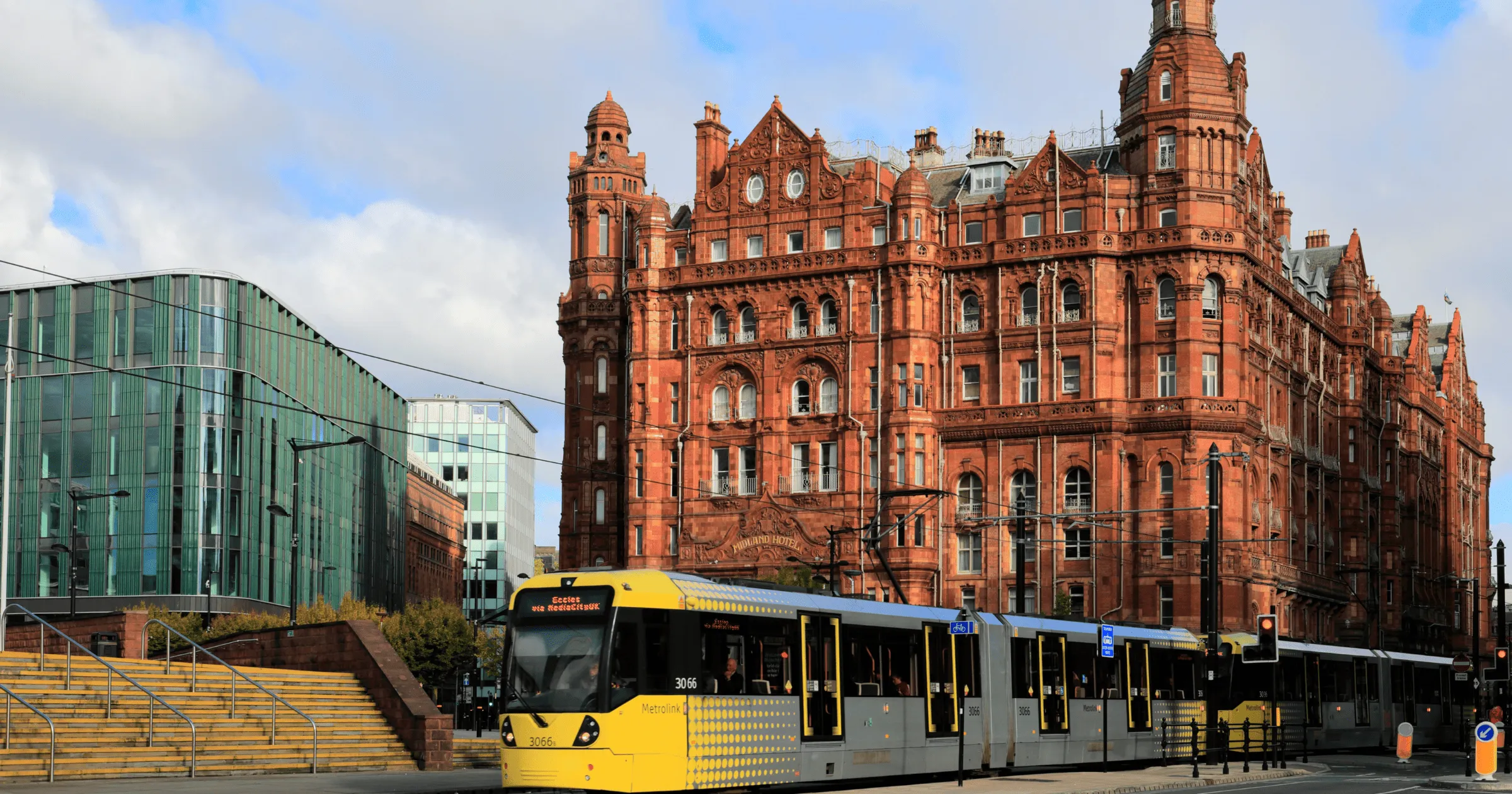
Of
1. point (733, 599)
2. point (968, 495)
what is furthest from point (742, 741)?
point (968, 495)

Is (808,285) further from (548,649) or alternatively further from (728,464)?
(548,649)

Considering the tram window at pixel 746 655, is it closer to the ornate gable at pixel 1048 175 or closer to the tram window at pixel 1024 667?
the tram window at pixel 1024 667

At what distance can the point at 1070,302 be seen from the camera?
8831cm

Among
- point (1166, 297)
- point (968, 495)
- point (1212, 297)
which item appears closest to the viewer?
point (1212, 297)

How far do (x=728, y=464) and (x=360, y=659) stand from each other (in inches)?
1899

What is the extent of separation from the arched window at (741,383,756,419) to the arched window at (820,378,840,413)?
360 cm

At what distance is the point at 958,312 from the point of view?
9050 cm

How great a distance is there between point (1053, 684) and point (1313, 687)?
60.2ft

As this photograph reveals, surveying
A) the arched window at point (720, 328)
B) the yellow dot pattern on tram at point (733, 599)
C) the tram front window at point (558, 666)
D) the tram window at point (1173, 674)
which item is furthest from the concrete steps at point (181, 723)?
the arched window at point (720, 328)

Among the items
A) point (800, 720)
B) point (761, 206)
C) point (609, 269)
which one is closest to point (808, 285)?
point (761, 206)

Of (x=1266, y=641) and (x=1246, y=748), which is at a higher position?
(x=1266, y=641)

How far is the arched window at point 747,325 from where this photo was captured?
92750 millimetres

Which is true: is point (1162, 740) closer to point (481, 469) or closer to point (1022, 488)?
point (1022, 488)

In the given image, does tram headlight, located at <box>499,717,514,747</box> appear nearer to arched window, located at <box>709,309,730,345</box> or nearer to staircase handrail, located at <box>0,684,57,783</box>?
staircase handrail, located at <box>0,684,57,783</box>
